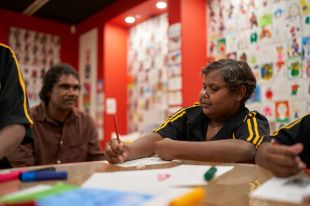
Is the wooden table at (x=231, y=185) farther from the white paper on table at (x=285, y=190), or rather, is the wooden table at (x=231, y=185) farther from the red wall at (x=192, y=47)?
the red wall at (x=192, y=47)

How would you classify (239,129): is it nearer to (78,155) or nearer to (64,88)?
(78,155)

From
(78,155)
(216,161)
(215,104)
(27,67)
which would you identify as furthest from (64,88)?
(27,67)

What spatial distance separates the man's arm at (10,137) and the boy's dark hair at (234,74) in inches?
30.8

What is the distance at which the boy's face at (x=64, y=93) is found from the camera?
2123 millimetres

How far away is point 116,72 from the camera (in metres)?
4.39

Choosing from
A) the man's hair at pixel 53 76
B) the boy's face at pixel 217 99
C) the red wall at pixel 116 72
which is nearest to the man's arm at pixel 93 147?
the man's hair at pixel 53 76

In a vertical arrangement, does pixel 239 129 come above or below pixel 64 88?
below

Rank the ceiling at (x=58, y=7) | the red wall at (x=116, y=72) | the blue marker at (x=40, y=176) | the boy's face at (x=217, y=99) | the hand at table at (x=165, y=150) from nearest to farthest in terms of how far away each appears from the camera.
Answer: the blue marker at (x=40, y=176), the hand at table at (x=165, y=150), the boy's face at (x=217, y=99), the ceiling at (x=58, y=7), the red wall at (x=116, y=72)

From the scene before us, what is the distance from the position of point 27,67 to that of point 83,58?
0.79 metres

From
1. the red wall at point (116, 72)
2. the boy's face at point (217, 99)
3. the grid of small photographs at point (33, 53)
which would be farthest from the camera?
the grid of small photographs at point (33, 53)

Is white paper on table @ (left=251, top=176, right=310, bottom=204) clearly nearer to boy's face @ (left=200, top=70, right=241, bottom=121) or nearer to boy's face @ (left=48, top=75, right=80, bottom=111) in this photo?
boy's face @ (left=200, top=70, right=241, bottom=121)

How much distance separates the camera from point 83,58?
484 cm

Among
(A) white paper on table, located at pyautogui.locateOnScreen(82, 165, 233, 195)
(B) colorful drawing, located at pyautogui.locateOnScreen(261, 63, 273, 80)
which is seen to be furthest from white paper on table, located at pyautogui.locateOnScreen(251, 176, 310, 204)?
(B) colorful drawing, located at pyautogui.locateOnScreen(261, 63, 273, 80)

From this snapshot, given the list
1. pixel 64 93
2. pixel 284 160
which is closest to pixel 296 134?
pixel 284 160
